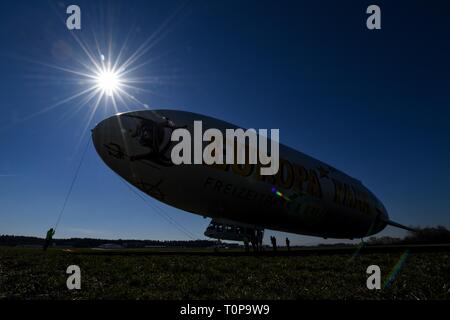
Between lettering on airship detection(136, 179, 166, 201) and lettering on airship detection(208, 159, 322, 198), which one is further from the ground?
lettering on airship detection(208, 159, 322, 198)

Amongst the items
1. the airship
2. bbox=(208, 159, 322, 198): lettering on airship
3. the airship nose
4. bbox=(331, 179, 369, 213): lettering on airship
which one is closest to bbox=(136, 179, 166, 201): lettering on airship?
the airship

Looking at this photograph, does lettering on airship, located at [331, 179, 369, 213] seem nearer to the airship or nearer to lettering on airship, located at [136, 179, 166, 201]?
the airship

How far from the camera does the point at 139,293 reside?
5.10 metres

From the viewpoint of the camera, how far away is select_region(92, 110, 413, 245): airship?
18375 mm

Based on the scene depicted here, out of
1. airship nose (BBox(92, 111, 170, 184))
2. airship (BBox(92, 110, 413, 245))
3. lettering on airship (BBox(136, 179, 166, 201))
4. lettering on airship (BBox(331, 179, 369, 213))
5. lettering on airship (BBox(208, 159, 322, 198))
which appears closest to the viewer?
airship nose (BBox(92, 111, 170, 184))

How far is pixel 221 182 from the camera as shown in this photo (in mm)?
19641

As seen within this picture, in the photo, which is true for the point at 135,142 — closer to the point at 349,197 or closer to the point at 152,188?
the point at 152,188

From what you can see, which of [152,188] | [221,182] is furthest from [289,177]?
[152,188]

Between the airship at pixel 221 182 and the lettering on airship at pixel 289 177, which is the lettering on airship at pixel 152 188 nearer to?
the airship at pixel 221 182

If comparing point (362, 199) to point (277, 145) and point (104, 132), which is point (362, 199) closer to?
point (277, 145)

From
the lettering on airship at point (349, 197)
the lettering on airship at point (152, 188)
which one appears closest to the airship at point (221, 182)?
the lettering on airship at point (152, 188)

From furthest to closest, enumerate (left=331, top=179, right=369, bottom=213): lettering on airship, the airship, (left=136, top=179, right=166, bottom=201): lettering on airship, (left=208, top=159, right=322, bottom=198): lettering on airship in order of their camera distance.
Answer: (left=331, top=179, right=369, bottom=213): lettering on airship → (left=208, top=159, right=322, bottom=198): lettering on airship → (left=136, top=179, right=166, bottom=201): lettering on airship → the airship

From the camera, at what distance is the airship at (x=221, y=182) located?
18375 mm
